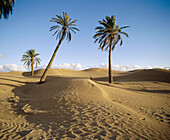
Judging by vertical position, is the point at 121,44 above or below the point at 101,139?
above

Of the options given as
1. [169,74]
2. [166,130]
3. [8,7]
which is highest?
[8,7]

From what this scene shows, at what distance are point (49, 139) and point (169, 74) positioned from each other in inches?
1123

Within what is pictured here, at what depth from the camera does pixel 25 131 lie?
3549mm

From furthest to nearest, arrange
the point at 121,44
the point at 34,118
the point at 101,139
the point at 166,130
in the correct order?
the point at 121,44, the point at 34,118, the point at 166,130, the point at 101,139

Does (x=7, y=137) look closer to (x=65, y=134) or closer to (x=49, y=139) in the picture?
(x=49, y=139)

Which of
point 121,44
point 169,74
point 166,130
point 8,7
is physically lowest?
point 166,130

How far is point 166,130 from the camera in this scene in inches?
Result: 150

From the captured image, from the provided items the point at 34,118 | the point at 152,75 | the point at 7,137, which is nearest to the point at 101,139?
the point at 7,137

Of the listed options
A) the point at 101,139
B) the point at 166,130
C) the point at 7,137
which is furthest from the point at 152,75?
the point at 7,137

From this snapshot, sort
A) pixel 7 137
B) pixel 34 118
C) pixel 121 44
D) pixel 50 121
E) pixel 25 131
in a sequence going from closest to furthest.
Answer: pixel 7 137
pixel 25 131
pixel 50 121
pixel 34 118
pixel 121 44

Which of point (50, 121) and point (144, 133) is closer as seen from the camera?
point (144, 133)

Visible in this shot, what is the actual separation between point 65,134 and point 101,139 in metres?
1.15

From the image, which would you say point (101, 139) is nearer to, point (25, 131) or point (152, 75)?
point (25, 131)

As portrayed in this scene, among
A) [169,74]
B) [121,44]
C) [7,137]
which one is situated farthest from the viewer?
[169,74]
